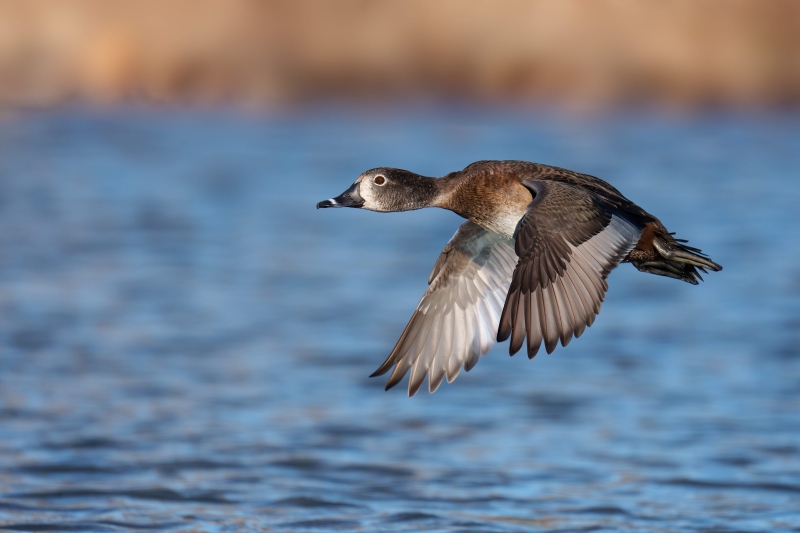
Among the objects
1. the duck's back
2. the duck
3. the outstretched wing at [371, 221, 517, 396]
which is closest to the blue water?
the outstretched wing at [371, 221, 517, 396]

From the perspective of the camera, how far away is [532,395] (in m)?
10.4

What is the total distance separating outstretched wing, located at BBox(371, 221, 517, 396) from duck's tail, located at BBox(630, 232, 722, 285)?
107 cm

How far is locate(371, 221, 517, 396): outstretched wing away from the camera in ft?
24.3

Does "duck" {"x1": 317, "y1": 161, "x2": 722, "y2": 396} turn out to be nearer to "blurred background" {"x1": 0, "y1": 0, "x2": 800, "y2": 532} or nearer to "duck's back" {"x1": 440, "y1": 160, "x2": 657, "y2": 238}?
"duck's back" {"x1": 440, "y1": 160, "x2": 657, "y2": 238}

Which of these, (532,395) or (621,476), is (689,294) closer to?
(532,395)

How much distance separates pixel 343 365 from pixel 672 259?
15.4 feet

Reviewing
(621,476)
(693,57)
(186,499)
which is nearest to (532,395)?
(621,476)

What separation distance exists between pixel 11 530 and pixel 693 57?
48.2 ft

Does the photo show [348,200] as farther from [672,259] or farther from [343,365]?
[343,365]

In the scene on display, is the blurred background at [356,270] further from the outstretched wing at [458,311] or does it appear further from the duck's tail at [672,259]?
the duck's tail at [672,259]

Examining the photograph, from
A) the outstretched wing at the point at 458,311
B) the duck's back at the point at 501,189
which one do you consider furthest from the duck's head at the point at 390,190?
the outstretched wing at the point at 458,311

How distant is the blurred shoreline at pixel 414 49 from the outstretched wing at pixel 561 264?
13732 mm

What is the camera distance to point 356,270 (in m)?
14.4

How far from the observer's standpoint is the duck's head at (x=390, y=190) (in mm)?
7277
